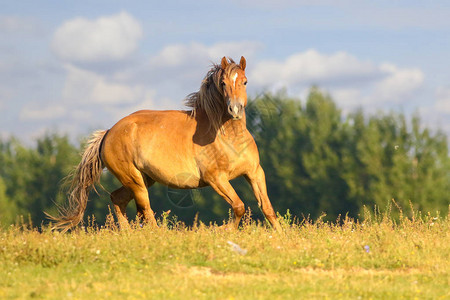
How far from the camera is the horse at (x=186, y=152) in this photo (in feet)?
32.4

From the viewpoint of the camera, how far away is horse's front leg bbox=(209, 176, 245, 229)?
9.75 metres

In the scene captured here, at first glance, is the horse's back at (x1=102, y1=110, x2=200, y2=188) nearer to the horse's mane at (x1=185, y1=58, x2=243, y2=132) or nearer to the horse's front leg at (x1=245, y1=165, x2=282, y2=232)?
the horse's mane at (x1=185, y1=58, x2=243, y2=132)

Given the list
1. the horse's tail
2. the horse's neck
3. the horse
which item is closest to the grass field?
the horse

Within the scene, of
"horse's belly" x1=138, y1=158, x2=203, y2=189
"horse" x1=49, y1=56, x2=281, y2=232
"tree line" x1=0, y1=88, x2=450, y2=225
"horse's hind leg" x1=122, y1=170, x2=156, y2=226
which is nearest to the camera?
"horse" x1=49, y1=56, x2=281, y2=232

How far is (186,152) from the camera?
10.4 meters

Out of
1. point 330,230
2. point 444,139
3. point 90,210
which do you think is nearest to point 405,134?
point 444,139

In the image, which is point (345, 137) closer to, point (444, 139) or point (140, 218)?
point (444, 139)

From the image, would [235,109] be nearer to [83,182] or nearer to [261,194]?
[261,194]

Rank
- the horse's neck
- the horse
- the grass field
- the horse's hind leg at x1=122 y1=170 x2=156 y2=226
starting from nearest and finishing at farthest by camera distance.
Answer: the grass field < the horse < the horse's neck < the horse's hind leg at x1=122 y1=170 x2=156 y2=226

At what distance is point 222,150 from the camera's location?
9.96 m

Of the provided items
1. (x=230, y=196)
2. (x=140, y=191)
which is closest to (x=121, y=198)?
(x=140, y=191)

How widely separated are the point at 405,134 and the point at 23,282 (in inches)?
1700

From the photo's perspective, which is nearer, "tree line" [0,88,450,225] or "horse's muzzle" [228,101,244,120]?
"horse's muzzle" [228,101,244,120]

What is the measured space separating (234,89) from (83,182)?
13.8ft
